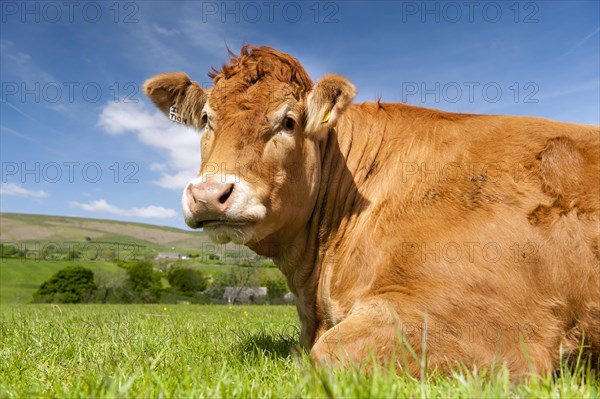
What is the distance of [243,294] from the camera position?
82.6 metres

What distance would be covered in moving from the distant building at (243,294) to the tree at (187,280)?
42.9 feet

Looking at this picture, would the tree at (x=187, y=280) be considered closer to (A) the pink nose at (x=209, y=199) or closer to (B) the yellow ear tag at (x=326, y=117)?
(B) the yellow ear tag at (x=326, y=117)

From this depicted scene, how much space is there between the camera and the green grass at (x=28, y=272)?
99.9 metres

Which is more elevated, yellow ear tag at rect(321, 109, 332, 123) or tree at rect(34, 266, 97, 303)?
yellow ear tag at rect(321, 109, 332, 123)

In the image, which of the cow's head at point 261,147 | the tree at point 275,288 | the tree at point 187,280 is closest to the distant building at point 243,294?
the tree at point 275,288

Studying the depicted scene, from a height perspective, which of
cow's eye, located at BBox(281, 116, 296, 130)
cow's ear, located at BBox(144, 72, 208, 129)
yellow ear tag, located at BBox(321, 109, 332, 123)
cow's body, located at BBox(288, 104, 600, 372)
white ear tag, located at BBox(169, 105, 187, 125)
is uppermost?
cow's ear, located at BBox(144, 72, 208, 129)

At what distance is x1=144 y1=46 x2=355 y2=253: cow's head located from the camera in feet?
13.3

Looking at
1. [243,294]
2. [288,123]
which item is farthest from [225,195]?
[243,294]

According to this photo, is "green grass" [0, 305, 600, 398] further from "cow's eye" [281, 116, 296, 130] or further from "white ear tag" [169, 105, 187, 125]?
"white ear tag" [169, 105, 187, 125]

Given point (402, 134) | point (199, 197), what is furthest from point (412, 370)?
point (402, 134)

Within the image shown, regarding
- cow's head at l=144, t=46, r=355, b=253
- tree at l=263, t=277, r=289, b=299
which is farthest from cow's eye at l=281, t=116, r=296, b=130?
tree at l=263, t=277, r=289, b=299

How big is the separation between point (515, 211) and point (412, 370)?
1534mm

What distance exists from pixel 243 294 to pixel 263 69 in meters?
80.1

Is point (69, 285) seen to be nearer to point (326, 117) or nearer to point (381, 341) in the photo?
point (326, 117)
